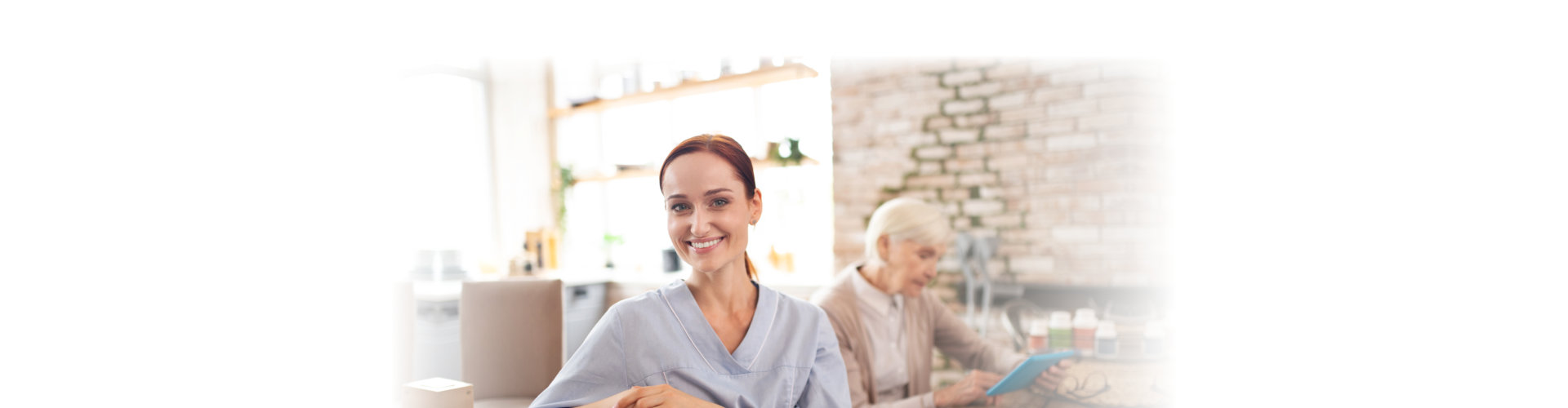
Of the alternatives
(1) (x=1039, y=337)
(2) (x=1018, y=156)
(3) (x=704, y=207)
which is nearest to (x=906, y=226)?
(1) (x=1039, y=337)

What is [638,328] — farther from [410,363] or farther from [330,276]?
[410,363]

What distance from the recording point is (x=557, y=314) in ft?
7.07

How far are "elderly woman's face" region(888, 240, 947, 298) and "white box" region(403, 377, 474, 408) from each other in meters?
1.12

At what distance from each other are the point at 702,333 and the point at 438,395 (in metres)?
0.47

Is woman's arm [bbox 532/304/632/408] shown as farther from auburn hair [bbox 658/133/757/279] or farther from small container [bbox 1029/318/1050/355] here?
small container [bbox 1029/318/1050/355]

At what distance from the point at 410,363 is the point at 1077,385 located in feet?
5.73

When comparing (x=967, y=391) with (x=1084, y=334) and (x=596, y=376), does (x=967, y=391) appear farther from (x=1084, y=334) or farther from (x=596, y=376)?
(x=596, y=376)

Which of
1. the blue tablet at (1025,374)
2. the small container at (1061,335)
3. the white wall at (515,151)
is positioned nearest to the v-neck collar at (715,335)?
the blue tablet at (1025,374)

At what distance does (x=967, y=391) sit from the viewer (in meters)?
1.77

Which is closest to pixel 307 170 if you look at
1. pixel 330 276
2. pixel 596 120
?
pixel 330 276

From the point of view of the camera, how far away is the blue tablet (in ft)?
5.36

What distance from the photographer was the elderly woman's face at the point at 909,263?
2023 mm

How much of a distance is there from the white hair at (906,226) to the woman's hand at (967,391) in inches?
14.9

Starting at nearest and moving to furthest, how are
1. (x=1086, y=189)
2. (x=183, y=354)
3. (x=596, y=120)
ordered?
(x=183, y=354) < (x=1086, y=189) < (x=596, y=120)
